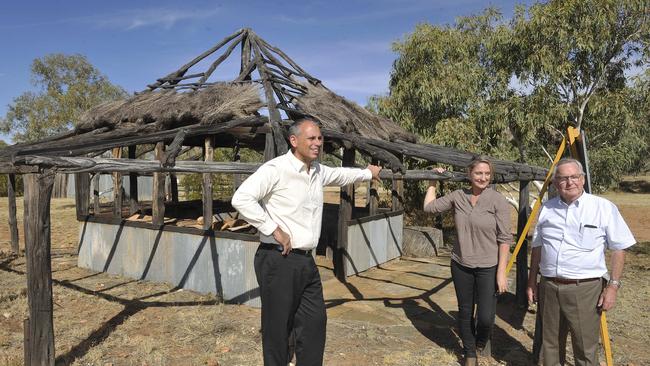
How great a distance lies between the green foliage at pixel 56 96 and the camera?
959 inches

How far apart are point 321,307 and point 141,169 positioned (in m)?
2.45

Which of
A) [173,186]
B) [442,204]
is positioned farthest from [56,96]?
[442,204]

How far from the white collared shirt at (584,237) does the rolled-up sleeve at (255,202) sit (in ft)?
6.64

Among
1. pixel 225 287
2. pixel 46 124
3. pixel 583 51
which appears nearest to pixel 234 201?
pixel 225 287

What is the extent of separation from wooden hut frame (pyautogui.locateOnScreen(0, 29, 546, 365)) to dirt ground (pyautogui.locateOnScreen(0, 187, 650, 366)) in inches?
36.2

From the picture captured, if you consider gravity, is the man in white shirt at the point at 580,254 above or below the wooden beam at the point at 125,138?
below

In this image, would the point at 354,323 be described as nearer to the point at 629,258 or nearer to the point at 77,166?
the point at 77,166

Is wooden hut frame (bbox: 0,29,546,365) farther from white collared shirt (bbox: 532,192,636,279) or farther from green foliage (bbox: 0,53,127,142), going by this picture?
green foliage (bbox: 0,53,127,142)

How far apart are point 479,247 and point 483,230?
0.47 ft

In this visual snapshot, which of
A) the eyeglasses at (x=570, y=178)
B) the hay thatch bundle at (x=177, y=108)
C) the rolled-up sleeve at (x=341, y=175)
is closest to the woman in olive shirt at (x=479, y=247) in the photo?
the eyeglasses at (x=570, y=178)

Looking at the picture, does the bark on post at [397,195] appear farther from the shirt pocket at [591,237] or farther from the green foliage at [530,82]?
the shirt pocket at [591,237]

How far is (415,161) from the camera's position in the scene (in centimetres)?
1246

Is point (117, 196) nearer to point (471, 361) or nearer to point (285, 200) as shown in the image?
point (285, 200)

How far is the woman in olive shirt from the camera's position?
12.4ft
